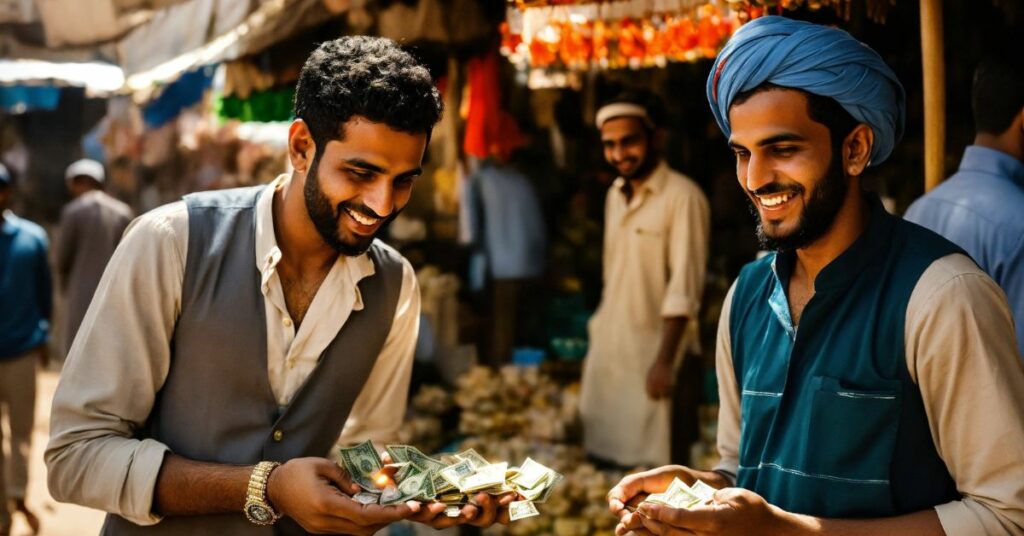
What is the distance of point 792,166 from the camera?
6.44 ft

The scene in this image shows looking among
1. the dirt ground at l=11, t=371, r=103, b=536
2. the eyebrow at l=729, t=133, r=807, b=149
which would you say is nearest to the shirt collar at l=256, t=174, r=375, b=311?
the eyebrow at l=729, t=133, r=807, b=149

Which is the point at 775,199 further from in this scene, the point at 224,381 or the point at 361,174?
the point at 224,381

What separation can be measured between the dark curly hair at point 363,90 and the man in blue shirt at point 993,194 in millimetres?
1536

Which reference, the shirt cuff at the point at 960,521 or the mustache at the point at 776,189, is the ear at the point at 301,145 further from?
the shirt cuff at the point at 960,521

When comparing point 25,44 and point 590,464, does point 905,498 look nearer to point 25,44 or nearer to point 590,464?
point 590,464

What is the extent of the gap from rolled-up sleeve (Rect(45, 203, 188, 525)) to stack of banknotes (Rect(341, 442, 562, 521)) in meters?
0.43

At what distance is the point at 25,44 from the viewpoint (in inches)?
247

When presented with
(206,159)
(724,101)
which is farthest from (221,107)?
(724,101)

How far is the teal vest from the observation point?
1.87m

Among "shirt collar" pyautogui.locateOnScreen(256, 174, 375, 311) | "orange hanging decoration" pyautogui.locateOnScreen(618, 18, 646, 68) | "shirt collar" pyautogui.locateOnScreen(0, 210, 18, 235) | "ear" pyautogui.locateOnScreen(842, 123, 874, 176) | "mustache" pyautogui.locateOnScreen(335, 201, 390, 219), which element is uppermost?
"orange hanging decoration" pyautogui.locateOnScreen(618, 18, 646, 68)

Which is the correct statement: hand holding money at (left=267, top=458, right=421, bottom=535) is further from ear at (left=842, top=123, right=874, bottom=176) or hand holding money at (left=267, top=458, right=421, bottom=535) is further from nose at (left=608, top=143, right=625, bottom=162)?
nose at (left=608, top=143, right=625, bottom=162)

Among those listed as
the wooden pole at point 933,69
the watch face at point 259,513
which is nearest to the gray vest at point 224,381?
the watch face at point 259,513

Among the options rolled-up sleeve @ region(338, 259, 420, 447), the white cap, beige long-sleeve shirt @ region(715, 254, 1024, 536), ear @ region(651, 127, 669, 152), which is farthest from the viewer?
the white cap

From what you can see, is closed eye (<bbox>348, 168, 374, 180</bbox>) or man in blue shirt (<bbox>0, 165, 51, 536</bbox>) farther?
man in blue shirt (<bbox>0, 165, 51, 536</bbox>)
